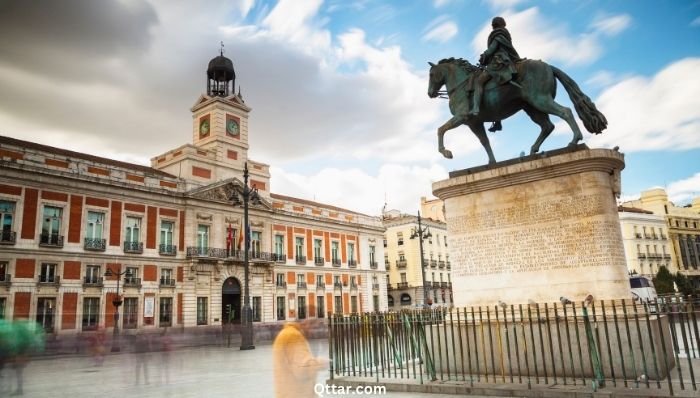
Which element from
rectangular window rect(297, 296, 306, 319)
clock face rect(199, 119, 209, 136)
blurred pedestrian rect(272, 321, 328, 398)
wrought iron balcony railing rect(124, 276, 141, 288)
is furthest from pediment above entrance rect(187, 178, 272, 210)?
blurred pedestrian rect(272, 321, 328, 398)

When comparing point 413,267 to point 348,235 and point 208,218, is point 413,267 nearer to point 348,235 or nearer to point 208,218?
point 348,235

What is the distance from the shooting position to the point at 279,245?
4053 cm

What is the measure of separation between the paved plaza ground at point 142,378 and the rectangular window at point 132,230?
17541 mm

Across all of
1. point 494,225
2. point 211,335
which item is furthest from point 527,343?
point 211,335

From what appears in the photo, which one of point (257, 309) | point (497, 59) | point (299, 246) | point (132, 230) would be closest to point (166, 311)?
point (132, 230)

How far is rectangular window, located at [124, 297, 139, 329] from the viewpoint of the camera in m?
28.6

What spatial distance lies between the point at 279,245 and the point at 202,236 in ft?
24.7

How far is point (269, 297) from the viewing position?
38031mm

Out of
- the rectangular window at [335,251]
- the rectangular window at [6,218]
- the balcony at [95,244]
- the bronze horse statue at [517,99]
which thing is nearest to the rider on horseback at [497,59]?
the bronze horse statue at [517,99]

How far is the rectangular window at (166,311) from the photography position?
3067 cm

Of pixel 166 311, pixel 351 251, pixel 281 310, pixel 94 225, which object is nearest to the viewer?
pixel 94 225

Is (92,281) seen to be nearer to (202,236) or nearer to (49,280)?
(49,280)

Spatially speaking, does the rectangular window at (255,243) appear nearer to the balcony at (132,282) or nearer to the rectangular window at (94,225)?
the balcony at (132,282)

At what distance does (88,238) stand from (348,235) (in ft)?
78.8
